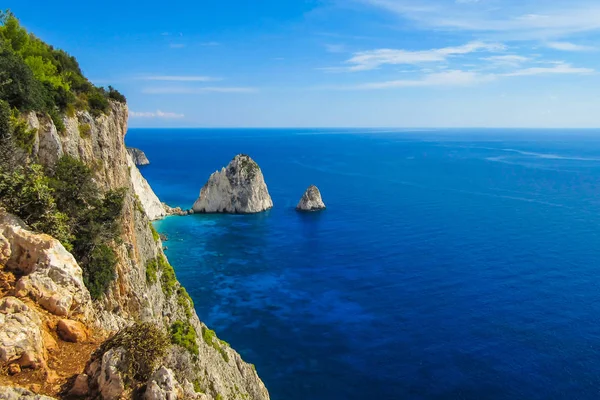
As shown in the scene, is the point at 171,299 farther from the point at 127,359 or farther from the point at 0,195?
the point at 127,359

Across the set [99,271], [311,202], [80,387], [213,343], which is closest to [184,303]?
Answer: [213,343]

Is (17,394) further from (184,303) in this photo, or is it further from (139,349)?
(184,303)

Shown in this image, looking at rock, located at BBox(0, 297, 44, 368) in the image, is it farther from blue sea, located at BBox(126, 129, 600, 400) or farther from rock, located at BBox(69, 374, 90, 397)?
blue sea, located at BBox(126, 129, 600, 400)

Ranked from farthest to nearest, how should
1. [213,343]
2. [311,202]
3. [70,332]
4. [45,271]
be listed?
1. [311,202]
2. [213,343]
3. [45,271]
4. [70,332]

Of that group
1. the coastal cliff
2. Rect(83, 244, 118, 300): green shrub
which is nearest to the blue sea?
the coastal cliff

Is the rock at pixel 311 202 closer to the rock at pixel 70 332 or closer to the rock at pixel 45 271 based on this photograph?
the rock at pixel 45 271

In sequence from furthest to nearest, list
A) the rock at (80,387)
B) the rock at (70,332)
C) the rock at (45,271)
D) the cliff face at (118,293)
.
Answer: the rock at (45,271), the rock at (70,332), the cliff face at (118,293), the rock at (80,387)

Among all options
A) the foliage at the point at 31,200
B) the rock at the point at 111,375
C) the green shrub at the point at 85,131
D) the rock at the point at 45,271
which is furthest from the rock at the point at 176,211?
the rock at the point at 111,375
